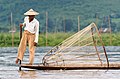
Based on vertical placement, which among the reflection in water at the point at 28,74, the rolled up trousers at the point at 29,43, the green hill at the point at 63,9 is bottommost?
the reflection in water at the point at 28,74

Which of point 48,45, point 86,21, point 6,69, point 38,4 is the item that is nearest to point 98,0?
point 38,4

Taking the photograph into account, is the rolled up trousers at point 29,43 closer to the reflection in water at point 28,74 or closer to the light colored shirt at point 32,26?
the light colored shirt at point 32,26

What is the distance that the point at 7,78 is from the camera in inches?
679

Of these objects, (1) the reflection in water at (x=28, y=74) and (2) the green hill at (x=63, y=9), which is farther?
(2) the green hill at (x=63, y=9)

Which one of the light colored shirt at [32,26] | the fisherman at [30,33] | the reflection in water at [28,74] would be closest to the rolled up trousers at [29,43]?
the fisherman at [30,33]

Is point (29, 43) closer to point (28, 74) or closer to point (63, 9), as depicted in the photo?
point (28, 74)

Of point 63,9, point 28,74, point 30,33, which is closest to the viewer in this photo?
point 28,74

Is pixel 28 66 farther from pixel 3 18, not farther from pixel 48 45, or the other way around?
pixel 3 18

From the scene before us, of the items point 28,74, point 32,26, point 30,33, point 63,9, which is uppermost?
point 63,9

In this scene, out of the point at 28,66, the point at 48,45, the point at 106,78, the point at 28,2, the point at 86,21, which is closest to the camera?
the point at 106,78

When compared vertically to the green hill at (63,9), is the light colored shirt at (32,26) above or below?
below

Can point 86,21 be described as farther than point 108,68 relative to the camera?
Yes

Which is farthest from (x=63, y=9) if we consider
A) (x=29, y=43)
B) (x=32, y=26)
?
(x=32, y=26)

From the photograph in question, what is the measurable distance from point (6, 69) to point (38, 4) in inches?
4602
